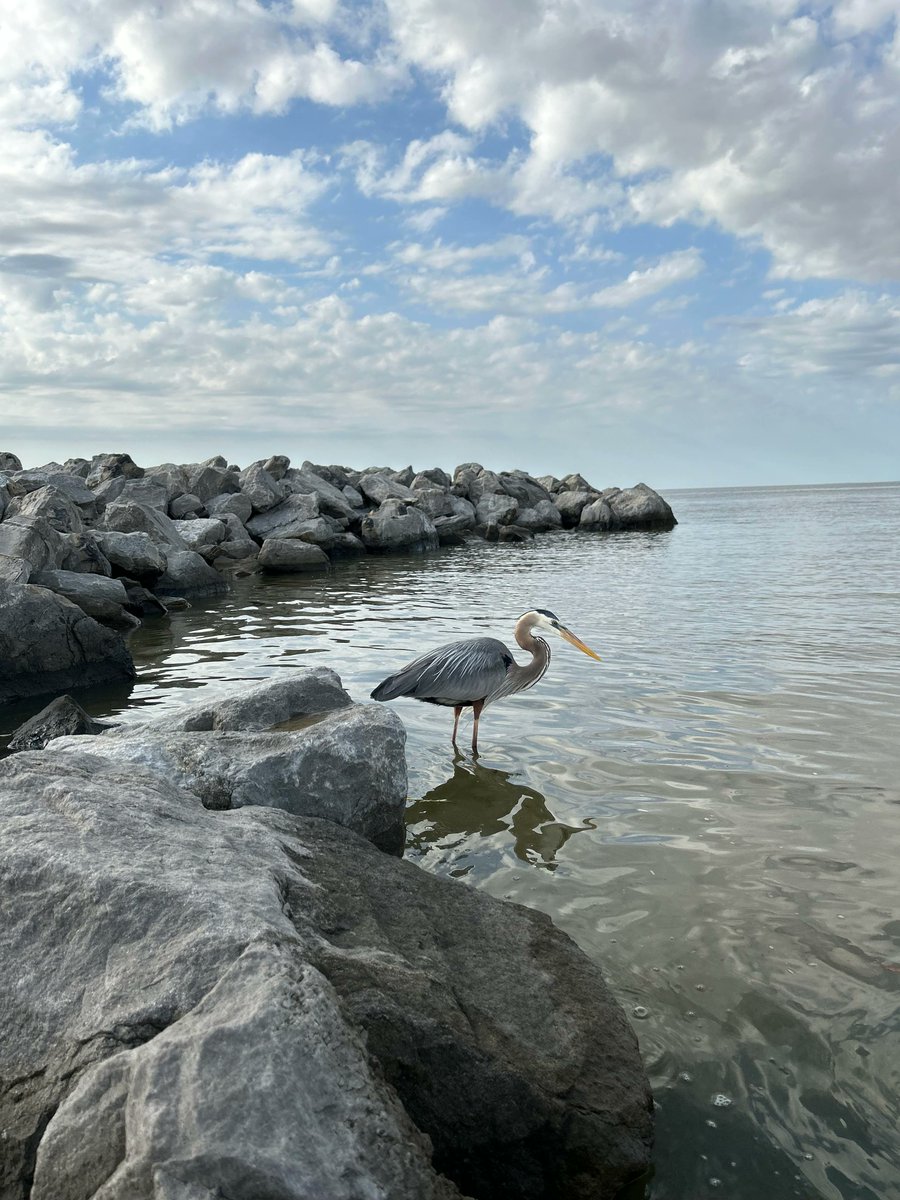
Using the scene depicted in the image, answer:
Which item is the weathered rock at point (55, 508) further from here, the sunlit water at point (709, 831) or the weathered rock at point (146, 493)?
the weathered rock at point (146, 493)

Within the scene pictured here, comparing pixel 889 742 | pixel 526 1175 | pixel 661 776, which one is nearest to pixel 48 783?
pixel 526 1175

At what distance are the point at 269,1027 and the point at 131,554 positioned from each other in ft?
57.3

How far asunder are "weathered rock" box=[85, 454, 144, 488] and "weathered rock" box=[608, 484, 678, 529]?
75.7 ft

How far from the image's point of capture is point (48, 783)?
385cm

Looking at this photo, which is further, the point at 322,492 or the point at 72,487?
the point at 322,492

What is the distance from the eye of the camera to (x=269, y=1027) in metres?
2.40

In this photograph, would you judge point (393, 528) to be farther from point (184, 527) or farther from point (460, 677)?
Result: point (460, 677)

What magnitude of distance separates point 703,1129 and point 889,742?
512 centimetres

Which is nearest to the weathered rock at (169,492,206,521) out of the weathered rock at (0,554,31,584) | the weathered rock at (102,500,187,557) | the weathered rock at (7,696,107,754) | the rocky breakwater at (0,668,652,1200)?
the weathered rock at (102,500,187,557)

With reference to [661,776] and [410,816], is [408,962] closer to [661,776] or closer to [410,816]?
[410,816]

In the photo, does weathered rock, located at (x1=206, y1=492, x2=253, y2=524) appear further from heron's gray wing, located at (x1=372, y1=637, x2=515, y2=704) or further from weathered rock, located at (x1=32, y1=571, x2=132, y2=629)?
heron's gray wing, located at (x1=372, y1=637, x2=515, y2=704)

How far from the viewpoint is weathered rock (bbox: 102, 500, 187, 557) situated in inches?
857

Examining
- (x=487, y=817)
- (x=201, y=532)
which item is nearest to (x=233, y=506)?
(x=201, y=532)

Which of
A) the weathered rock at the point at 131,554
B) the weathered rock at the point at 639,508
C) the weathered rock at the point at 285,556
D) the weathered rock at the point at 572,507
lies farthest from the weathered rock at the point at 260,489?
the weathered rock at the point at 639,508
